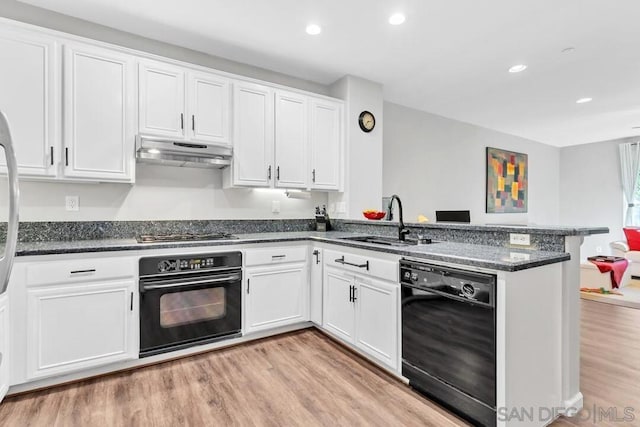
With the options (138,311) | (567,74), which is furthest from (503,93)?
(138,311)

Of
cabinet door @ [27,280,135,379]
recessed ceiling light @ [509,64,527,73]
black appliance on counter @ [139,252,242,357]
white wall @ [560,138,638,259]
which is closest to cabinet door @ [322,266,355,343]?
black appliance on counter @ [139,252,242,357]

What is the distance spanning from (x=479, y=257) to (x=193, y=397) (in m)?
1.88

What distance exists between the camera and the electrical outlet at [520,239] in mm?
1968

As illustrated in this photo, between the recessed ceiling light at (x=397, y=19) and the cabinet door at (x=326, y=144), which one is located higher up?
the recessed ceiling light at (x=397, y=19)

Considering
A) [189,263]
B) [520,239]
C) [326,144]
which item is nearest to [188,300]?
[189,263]

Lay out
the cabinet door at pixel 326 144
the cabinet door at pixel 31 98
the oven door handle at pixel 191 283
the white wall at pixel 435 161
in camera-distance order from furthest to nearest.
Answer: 1. the white wall at pixel 435 161
2. the cabinet door at pixel 326 144
3. the oven door handle at pixel 191 283
4. the cabinet door at pixel 31 98

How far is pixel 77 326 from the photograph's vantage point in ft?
6.82

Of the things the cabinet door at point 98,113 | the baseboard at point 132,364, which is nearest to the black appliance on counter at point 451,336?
the baseboard at point 132,364

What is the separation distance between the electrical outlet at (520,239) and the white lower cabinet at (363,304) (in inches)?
29.3

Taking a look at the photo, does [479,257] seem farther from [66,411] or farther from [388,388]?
[66,411]

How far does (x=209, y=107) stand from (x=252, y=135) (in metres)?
0.45

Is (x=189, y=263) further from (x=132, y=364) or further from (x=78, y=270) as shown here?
(x=132, y=364)

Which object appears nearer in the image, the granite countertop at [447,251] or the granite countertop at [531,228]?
the granite countertop at [447,251]

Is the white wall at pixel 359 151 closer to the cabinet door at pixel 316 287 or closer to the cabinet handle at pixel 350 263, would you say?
the cabinet door at pixel 316 287
